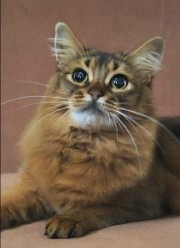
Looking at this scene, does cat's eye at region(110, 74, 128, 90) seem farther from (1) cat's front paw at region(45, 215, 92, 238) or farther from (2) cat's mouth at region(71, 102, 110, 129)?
(1) cat's front paw at region(45, 215, 92, 238)

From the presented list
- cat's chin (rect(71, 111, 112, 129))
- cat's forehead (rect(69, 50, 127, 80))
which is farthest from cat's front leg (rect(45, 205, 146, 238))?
cat's forehead (rect(69, 50, 127, 80))

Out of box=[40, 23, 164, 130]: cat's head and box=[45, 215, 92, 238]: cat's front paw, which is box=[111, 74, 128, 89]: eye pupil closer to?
box=[40, 23, 164, 130]: cat's head

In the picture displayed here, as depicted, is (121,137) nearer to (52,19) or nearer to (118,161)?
(118,161)

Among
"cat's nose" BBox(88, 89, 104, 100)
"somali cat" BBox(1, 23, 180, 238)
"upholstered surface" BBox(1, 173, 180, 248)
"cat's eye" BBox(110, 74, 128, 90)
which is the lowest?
"upholstered surface" BBox(1, 173, 180, 248)

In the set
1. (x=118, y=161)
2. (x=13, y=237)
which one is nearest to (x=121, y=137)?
(x=118, y=161)

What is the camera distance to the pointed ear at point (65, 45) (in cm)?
86

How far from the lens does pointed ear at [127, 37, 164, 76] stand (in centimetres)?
86

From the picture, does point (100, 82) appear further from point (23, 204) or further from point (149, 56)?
point (23, 204)

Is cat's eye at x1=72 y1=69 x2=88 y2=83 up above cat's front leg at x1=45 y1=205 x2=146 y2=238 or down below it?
above

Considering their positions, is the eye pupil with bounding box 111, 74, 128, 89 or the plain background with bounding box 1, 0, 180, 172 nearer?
the plain background with bounding box 1, 0, 180, 172

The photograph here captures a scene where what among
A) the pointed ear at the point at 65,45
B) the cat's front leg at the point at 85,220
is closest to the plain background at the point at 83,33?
the pointed ear at the point at 65,45

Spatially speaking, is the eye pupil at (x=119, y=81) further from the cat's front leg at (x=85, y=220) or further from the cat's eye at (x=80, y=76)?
the cat's front leg at (x=85, y=220)

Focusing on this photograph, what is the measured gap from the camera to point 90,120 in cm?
90

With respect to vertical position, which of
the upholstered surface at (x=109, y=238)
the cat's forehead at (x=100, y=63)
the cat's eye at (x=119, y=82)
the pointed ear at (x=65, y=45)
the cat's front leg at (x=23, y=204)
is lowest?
the upholstered surface at (x=109, y=238)
